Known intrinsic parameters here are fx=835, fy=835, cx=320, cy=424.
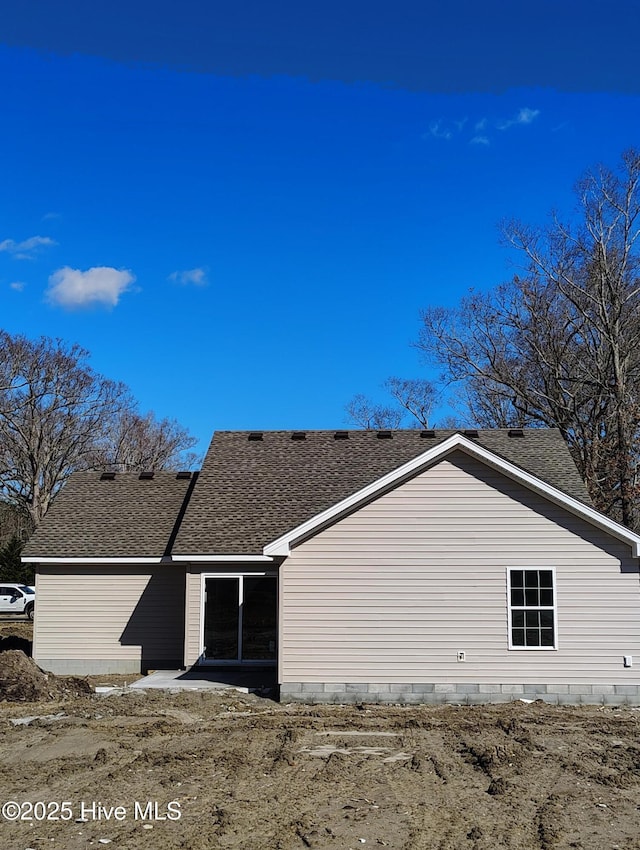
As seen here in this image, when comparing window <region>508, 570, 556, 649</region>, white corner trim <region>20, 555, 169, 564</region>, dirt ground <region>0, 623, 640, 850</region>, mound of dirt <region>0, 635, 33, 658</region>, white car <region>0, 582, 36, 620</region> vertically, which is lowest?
dirt ground <region>0, 623, 640, 850</region>

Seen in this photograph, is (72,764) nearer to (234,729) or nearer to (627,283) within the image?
(234,729)

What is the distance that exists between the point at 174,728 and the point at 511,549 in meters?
6.86

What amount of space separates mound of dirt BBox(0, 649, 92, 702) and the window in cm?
834

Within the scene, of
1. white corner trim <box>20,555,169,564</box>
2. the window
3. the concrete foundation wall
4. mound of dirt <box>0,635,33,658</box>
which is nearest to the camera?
the concrete foundation wall

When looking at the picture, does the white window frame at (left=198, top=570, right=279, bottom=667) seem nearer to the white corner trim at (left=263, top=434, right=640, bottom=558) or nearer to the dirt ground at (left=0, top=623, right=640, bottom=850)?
the white corner trim at (left=263, top=434, right=640, bottom=558)

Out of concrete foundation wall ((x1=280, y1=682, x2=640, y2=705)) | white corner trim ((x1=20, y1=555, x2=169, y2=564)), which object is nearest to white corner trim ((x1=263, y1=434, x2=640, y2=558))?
concrete foundation wall ((x1=280, y1=682, x2=640, y2=705))

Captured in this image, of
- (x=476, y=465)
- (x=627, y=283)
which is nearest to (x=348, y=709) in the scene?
(x=476, y=465)

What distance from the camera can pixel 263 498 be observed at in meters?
20.7

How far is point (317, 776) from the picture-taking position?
980 cm

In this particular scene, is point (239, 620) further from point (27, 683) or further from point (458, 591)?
point (458, 591)

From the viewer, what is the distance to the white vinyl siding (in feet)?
49.9

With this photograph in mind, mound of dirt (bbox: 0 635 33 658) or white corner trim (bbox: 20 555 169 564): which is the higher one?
white corner trim (bbox: 20 555 169 564)

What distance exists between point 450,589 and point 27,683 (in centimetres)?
812

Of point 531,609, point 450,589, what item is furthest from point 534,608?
point 450,589
